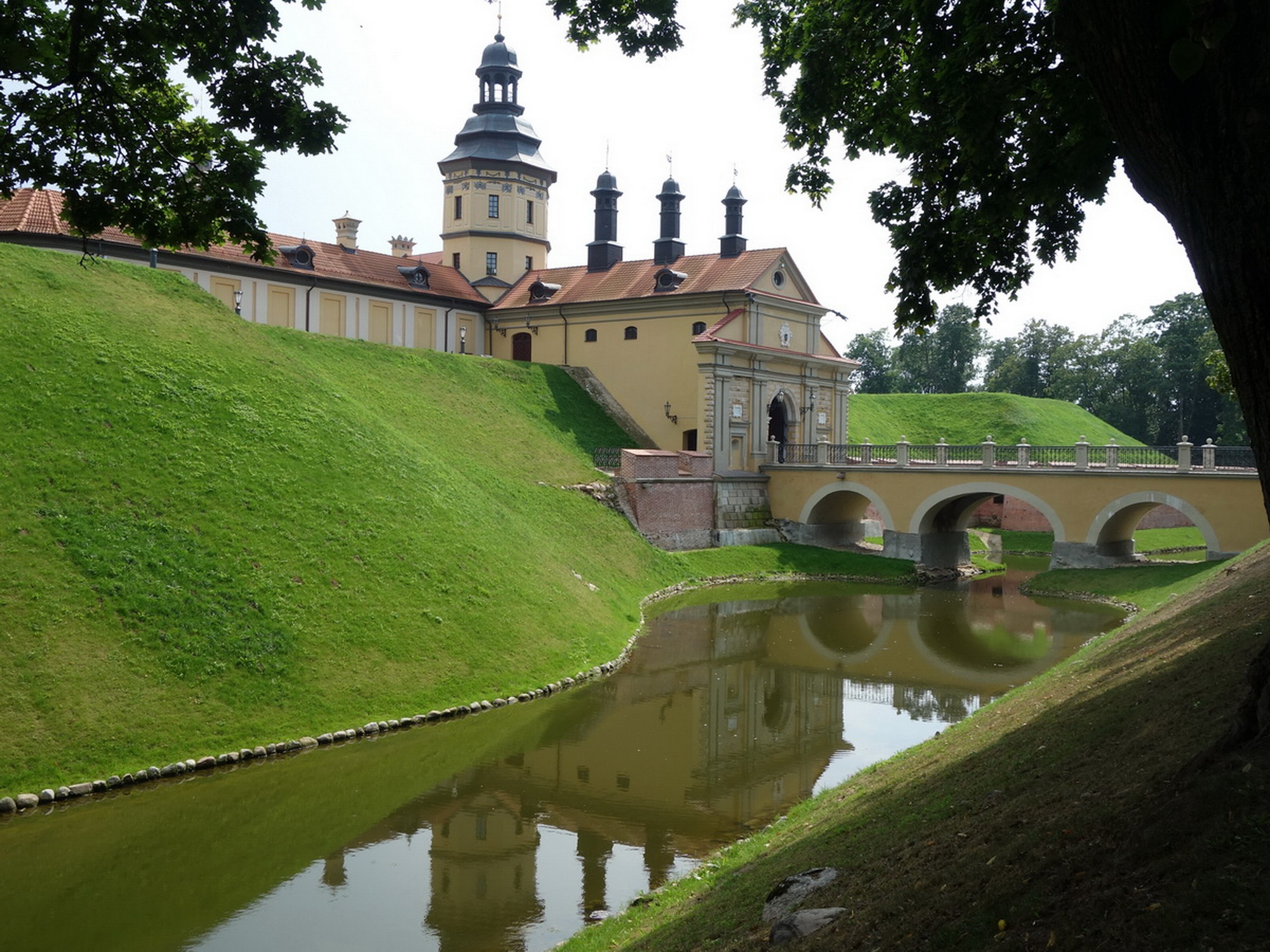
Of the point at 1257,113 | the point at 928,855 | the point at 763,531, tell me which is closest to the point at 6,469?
the point at 928,855

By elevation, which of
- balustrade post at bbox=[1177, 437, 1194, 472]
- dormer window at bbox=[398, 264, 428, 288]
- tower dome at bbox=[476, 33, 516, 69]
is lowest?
balustrade post at bbox=[1177, 437, 1194, 472]

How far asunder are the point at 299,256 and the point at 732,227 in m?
19.0

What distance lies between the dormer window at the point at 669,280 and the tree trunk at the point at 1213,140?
1643 inches

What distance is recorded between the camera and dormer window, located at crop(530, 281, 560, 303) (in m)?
49.8

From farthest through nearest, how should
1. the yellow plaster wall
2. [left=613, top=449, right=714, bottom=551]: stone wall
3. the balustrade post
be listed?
[left=613, top=449, right=714, bottom=551]: stone wall, the balustrade post, the yellow plaster wall

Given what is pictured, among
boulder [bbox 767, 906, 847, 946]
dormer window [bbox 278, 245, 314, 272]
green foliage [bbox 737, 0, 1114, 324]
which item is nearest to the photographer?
boulder [bbox 767, 906, 847, 946]

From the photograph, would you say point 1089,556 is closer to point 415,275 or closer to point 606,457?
point 606,457

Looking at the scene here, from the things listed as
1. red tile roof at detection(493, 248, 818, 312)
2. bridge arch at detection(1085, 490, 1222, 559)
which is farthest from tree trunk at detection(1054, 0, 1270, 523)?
red tile roof at detection(493, 248, 818, 312)

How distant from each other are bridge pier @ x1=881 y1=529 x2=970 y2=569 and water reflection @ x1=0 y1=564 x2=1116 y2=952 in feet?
54.8

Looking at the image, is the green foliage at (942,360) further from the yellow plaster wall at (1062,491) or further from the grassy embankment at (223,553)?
the grassy embankment at (223,553)

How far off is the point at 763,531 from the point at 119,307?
25787mm

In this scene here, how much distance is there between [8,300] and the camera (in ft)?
81.7

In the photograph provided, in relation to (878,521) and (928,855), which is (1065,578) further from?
(928,855)

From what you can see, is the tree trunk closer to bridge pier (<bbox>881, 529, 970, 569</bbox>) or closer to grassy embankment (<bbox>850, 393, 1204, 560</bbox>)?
bridge pier (<bbox>881, 529, 970, 569</bbox>)
